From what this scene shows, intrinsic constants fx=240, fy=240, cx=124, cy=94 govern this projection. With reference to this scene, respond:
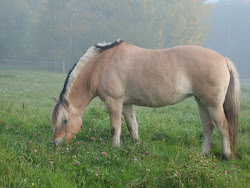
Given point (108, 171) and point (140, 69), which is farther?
point (140, 69)

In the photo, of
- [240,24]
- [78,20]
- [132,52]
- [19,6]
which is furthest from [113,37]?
[240,24]

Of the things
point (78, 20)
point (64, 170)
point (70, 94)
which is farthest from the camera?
point (78, 20)

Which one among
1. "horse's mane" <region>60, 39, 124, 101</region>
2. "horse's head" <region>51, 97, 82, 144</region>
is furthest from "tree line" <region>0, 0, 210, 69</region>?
"horse's head" <region>51, 97, 82, 144</region>

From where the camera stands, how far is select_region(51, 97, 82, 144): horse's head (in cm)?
460

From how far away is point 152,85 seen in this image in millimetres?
4559

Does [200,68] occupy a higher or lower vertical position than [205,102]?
→ higher

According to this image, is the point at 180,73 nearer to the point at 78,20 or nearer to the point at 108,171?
the point at 108,171

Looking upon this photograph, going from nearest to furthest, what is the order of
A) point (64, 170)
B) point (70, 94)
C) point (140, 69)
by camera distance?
point (64, 170)
point (140, 69)
point (70, 94)

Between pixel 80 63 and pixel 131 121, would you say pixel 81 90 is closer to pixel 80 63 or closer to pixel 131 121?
pixel 80 63

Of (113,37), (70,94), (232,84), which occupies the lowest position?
(113,37)

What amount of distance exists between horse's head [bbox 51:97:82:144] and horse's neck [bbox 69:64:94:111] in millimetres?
192

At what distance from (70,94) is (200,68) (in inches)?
102

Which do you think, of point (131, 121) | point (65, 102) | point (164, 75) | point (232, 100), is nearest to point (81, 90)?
point (65, 102)

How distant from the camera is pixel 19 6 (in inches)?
1759
